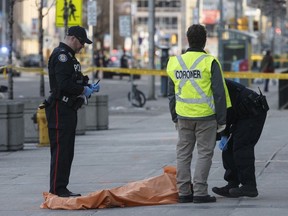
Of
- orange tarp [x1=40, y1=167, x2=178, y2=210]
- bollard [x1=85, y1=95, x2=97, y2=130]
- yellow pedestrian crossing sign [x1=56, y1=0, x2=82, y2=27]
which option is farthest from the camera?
yellow pedestrian crossing sign [x1=56, y1=0, x2=82, y2=27]

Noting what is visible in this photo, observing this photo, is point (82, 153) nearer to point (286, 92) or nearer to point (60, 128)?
point (60, 128)

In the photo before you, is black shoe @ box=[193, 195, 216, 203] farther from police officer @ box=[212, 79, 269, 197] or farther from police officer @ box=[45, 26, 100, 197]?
police officer @ box=[45, 26, 100, 197]

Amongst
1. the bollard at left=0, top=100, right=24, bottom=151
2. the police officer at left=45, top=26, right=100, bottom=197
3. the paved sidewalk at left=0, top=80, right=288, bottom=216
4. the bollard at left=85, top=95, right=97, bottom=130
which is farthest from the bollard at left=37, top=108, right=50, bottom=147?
the police officer at left=45, top=26, right=100, bottom=197

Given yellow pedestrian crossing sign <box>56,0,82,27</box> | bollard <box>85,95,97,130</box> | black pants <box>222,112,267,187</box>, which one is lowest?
bollard <box>85,95,97,130</box>

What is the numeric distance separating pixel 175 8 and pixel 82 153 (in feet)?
512

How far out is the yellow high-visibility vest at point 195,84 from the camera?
35.6ft

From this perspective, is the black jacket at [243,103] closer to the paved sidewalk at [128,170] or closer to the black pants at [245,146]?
the black pants at [245,146]

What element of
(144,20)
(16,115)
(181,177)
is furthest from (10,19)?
(144,20)

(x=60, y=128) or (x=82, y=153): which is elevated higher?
(x=60, y=128)

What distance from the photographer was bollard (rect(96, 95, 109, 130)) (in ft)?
75.5

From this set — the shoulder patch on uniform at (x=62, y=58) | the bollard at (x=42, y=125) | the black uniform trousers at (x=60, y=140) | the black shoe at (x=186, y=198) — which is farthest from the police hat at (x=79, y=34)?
the bollard at (x=42, y=125)

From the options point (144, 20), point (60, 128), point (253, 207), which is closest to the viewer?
point (253, 207)

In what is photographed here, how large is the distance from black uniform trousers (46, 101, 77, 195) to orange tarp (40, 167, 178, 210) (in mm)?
223

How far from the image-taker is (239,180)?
11.5m
